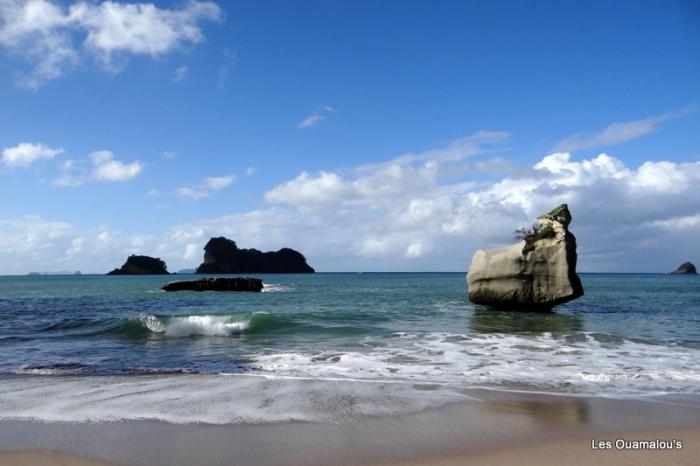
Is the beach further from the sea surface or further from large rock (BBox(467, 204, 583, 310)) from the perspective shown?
large rock (BBox(467, 204, 583, 310))

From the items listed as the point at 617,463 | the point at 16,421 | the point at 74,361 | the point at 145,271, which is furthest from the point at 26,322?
the point at 145,271

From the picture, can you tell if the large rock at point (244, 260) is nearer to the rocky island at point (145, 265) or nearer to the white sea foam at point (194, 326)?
the rocky island at point (145, 265)

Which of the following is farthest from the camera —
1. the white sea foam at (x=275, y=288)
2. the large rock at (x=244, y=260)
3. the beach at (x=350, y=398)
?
the large rock at (x=244, y=260)

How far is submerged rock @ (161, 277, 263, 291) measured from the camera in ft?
166

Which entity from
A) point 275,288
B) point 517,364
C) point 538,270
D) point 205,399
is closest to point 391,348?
point 517,364

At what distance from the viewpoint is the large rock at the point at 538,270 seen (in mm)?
22125

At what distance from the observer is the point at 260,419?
6.54m

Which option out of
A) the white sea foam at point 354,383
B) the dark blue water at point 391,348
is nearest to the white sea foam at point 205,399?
the white sea foam at point 354,383

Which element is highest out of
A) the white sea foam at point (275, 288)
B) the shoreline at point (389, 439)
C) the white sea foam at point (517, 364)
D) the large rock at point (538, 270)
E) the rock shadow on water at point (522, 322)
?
the large rock at point (538, 270)

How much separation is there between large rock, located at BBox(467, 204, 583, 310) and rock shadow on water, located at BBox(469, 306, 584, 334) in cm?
71

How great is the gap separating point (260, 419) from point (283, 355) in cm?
569

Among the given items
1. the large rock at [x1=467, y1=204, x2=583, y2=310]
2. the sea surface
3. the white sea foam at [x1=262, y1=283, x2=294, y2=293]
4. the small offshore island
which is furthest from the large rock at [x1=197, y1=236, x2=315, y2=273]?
the large rock at [x1=467, y1=204, x2=583, y2=310]

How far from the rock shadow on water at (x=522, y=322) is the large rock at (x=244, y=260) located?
15155 centimetres

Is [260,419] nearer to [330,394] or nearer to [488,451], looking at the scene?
[330,394]
